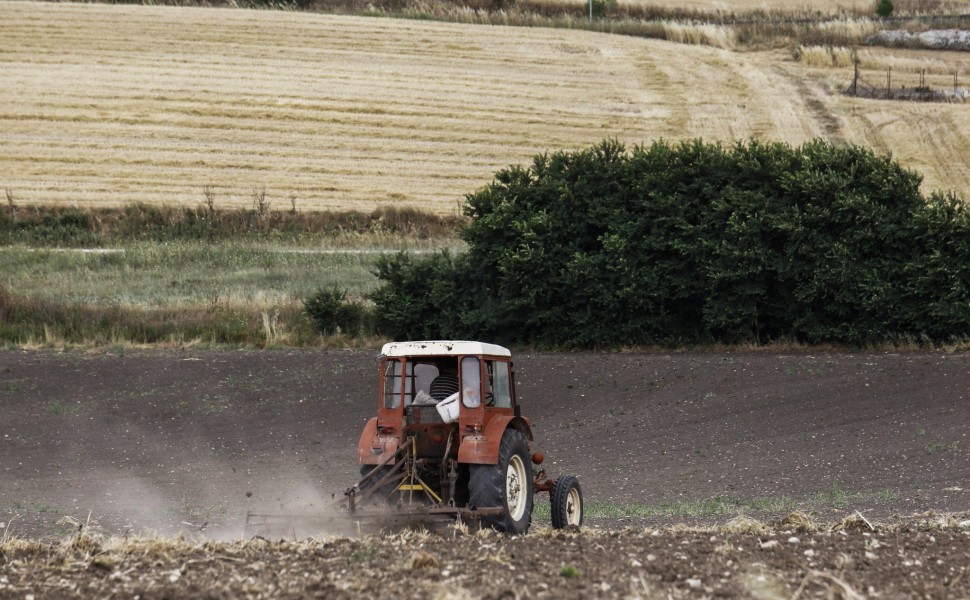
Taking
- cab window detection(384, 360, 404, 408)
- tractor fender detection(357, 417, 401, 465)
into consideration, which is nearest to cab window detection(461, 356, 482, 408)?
cab window detection(384, 360, 404, 408)

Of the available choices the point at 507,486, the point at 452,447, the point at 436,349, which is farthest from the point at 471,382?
the point at 507,486

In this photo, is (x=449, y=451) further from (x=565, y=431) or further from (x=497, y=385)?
(x=565, y=431)

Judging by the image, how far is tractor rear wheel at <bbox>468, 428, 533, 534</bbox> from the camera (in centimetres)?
1197

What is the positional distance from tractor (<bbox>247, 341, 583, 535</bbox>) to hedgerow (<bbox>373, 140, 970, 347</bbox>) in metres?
13.8

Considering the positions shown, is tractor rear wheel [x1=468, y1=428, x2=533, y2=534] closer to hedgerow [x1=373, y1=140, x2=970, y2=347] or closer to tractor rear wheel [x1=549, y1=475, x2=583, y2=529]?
tractor rear wheel [x1=549, y1=475, x2=583, y2=529]

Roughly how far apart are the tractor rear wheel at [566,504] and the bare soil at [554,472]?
12.6 inches

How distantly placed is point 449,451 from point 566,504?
142 centimetres

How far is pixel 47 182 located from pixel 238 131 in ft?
26.1

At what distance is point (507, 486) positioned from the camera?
12.4 meters

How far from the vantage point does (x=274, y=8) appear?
6306 centimetres

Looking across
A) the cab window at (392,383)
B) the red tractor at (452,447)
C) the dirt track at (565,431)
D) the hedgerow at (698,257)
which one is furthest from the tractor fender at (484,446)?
the hedgerow at (698,257)

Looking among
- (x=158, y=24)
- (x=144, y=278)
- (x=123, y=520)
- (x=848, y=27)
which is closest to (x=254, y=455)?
(x=123, y=520)

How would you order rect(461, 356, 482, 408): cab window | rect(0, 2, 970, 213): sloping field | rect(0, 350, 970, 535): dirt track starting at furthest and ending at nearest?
rect(0, 2, 970, 213): sloping field < rect(0, 350, 970, 535): dirt track < rect(461, 356, 482, 408): cab window

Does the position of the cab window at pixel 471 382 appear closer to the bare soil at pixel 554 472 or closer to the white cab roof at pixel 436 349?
the white cab roof at pixel 436 349
